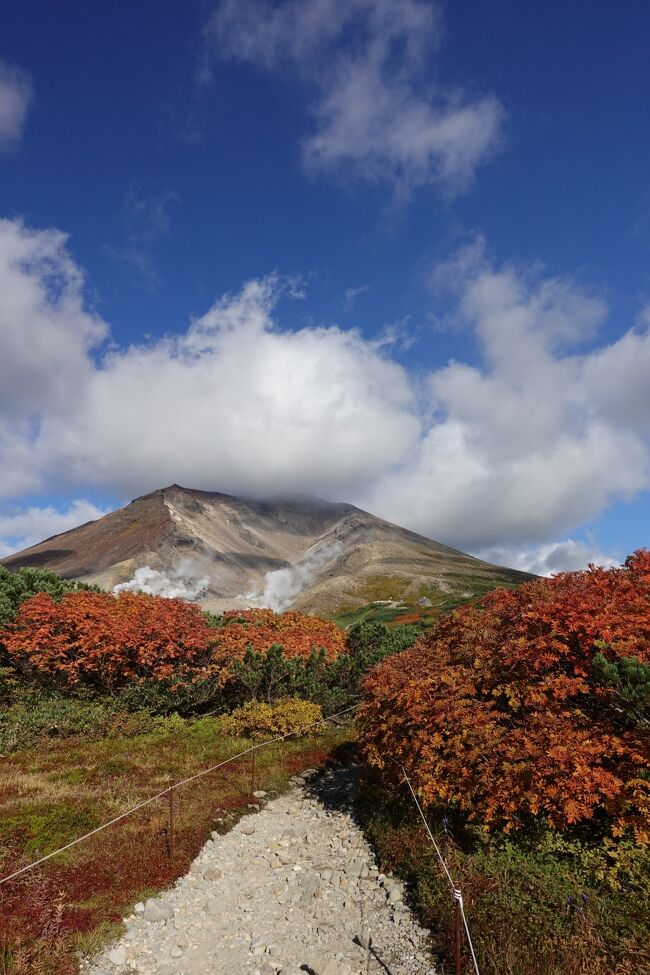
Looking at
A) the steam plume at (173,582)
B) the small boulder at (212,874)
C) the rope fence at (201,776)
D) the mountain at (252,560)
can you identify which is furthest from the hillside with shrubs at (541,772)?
the steam plume at (173,582)

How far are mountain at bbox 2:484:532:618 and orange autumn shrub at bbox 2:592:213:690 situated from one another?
57.3 metres

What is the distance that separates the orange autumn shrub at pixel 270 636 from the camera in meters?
21.0

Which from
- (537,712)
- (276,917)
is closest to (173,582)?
(276,917)

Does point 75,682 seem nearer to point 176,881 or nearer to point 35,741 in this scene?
point 35,741

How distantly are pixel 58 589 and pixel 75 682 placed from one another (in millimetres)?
5625

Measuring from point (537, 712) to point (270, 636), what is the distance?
15879 millimetres

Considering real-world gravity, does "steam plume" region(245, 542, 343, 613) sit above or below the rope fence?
above

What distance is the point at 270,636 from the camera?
74.5 ft

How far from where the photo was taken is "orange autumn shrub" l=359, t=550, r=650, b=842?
7.00m

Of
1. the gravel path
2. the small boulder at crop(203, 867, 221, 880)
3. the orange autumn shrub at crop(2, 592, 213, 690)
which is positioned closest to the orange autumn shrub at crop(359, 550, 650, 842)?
the gravel path

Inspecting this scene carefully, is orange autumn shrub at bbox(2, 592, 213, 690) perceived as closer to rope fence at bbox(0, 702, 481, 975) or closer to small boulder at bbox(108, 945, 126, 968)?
rope fence at bbox(0, 702, 481, 975)

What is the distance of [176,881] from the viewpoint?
8.76 m

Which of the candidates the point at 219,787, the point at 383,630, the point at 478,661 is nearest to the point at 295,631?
the point at 383,630

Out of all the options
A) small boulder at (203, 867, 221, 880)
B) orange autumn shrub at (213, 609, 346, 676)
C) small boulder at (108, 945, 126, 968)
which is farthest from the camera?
orange autumn shrub at (213, 609, 346, 676)
